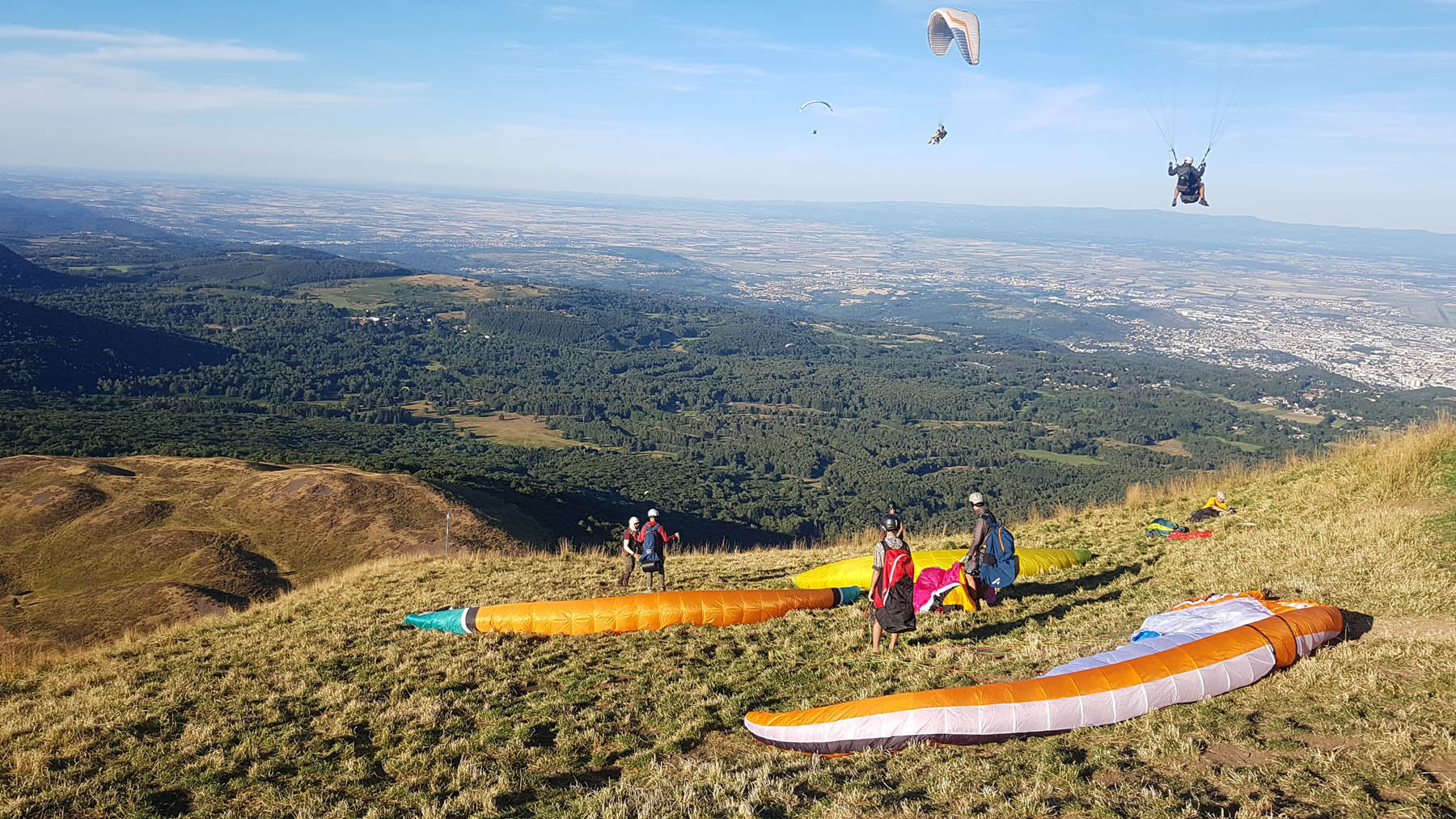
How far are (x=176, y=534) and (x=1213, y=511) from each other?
117 ft

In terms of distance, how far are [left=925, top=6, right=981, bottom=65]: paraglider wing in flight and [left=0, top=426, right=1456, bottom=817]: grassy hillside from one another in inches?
781

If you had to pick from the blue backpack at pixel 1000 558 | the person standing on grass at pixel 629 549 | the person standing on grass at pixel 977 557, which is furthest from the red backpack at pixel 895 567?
the person standing on grass at pixel 629 549

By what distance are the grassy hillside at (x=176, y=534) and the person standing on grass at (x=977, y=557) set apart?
21571 millimetres

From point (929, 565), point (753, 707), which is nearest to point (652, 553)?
point (929, 565)

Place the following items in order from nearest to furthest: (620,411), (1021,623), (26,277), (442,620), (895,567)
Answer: (895,567) < (1021,623) < (442,620) < (620,411) < (26,277)

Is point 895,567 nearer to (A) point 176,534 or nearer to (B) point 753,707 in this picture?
(B) point 753,707

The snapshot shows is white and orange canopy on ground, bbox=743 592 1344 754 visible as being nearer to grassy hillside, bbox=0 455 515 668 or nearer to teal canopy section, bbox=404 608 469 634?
teal canopy section, bbox=404 608 469 634

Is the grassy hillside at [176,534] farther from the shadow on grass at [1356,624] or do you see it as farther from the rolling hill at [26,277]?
the rolling hill at [26,277]

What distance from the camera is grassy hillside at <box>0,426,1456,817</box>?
6438 mm

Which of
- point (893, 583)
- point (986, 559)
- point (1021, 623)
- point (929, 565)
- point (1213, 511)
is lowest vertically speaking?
point (929, 565)

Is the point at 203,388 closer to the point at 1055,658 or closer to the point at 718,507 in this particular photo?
the point at 718,507

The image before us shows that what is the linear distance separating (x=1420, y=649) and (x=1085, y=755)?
447 centimetres

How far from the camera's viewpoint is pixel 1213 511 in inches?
685

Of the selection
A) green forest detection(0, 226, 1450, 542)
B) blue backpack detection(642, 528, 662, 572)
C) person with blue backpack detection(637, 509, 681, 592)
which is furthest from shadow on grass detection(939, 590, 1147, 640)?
green forest detection(0, 226, 1450, 542)
